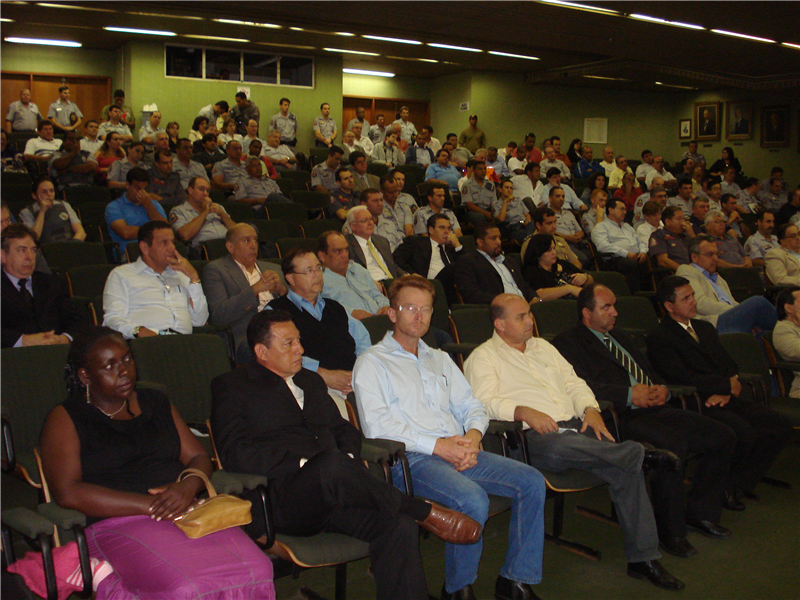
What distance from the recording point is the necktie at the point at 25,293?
3311 millimetres

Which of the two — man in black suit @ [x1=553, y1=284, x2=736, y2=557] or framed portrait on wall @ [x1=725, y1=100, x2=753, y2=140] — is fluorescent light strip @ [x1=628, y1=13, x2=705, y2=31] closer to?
framed portrait on wall @ [x1=725, y1=100, x2=753, y2=140]

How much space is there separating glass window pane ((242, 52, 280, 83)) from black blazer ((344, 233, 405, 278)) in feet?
27.8

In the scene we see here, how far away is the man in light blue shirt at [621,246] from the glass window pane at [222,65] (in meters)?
7.91

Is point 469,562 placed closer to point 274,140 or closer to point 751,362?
point 751,362

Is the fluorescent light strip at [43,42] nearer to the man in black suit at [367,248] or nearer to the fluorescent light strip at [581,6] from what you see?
the fluorescent light strip at [581,6]

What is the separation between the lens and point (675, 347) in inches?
145

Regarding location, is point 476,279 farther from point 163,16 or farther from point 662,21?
point 163,16

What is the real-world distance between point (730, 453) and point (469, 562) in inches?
60.8

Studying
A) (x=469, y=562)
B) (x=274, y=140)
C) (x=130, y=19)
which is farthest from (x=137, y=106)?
(x=469, y=562)

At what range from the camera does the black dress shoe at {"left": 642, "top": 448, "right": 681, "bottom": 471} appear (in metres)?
2.83

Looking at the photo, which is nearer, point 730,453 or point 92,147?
point 730,453

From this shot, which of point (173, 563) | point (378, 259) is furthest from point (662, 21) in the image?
point (173, 563)

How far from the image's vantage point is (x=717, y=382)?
356 cm

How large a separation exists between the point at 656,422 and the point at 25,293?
307 centimetres
